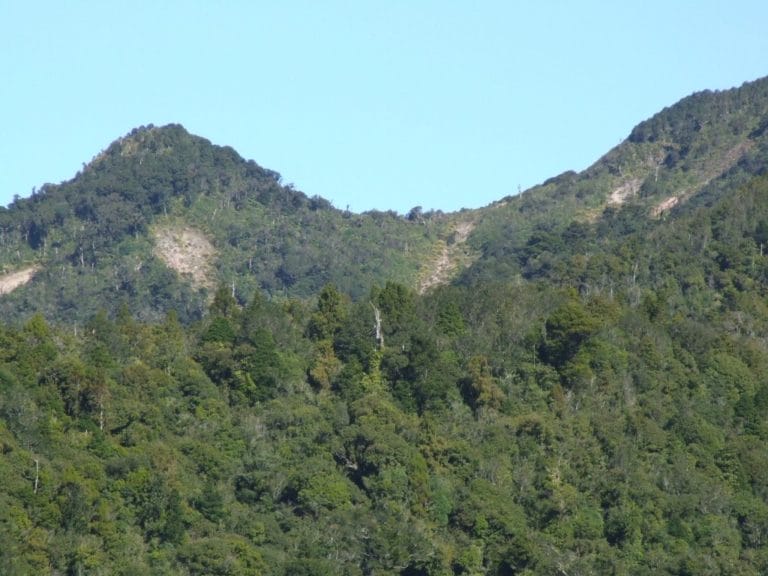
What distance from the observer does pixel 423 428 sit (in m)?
77.3

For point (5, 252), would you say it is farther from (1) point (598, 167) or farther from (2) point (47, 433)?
(2) point (47, 433)

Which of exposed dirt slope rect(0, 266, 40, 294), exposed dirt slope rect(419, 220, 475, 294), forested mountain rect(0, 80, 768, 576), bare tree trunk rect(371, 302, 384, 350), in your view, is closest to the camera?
forested mountain rect(0, 80, 768, 576)

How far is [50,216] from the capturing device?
5714 inches

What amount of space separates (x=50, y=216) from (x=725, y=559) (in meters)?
81.0

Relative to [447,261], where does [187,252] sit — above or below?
above

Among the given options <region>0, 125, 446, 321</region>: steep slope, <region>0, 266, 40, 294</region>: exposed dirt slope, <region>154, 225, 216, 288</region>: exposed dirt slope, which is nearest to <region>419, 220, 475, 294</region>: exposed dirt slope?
<region>0, 125, 446, 321</region>: steep slope

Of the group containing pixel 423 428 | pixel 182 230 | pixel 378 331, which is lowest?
pixel 423 428

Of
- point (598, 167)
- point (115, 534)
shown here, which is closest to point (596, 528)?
point (115, 534)

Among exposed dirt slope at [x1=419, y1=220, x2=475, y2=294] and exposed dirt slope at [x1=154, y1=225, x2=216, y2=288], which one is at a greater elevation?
exposed dirt slope at [x1=154, y1=225, x2=216, y2=288]

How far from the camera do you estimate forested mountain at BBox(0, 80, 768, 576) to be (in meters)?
68.1

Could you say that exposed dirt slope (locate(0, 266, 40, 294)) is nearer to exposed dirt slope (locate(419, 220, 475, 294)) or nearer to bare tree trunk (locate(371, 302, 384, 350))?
exposed dirt slope (locate(419, 220, 475, 294))

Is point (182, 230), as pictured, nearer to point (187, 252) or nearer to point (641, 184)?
point (187, 252)

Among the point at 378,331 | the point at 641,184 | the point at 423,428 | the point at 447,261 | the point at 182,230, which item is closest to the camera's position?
the point at 423,428

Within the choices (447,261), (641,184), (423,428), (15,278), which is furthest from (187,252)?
(423,428)
